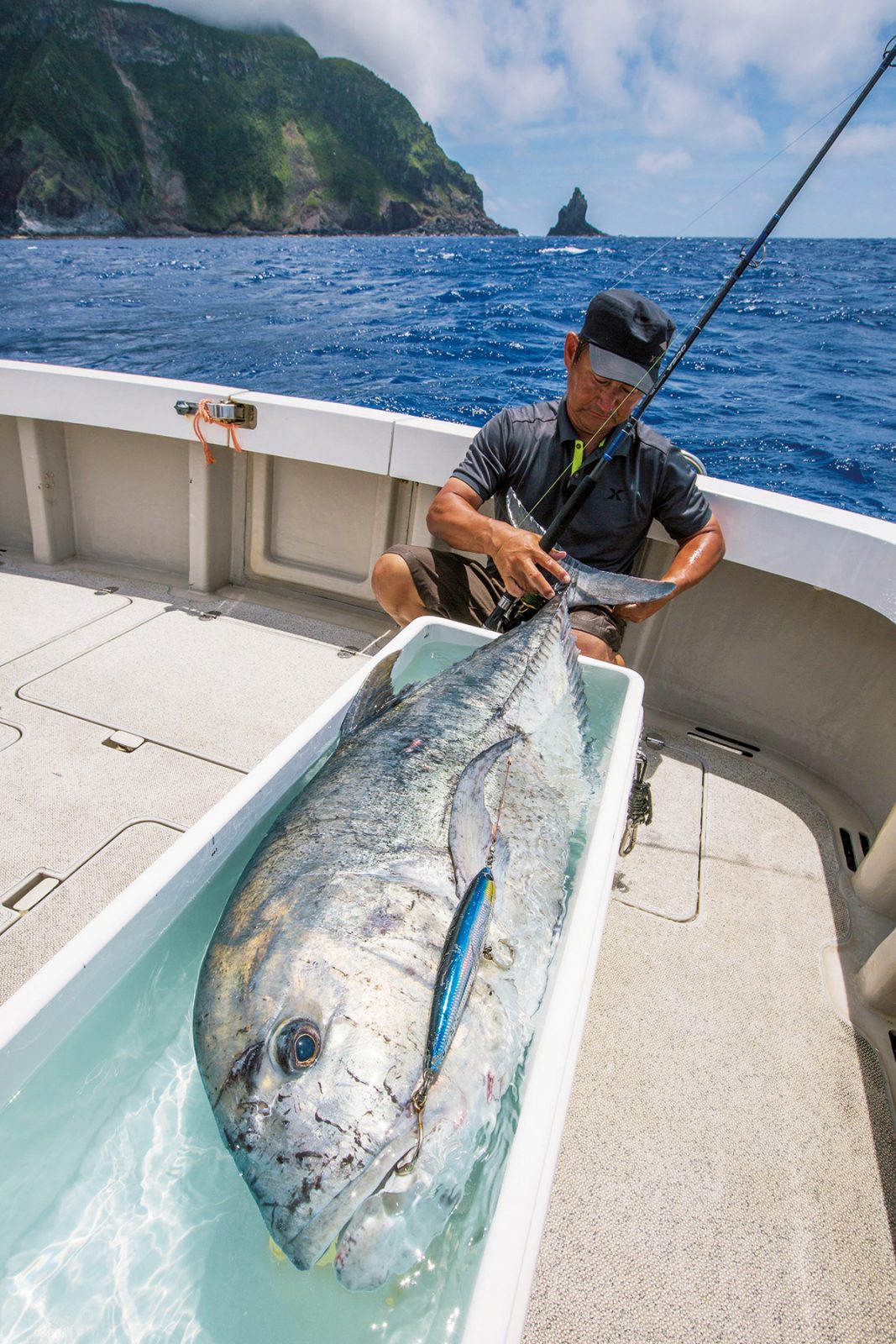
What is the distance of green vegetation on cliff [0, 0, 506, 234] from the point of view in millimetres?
65812

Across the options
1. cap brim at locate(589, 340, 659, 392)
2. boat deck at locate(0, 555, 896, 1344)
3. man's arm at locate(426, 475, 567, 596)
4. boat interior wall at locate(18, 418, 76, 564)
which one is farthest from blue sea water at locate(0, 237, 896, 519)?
boat interior wall at locate(18, 418, 76, 564)

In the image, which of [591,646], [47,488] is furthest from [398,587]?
[47,488]

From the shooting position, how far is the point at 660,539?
2.75 meters

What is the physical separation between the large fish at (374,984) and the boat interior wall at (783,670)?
1.66 meters

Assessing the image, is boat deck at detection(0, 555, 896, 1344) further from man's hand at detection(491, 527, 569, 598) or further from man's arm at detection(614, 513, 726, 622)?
man's hand at detection(491, 527, 569, 598)

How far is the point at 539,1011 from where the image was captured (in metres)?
1.10

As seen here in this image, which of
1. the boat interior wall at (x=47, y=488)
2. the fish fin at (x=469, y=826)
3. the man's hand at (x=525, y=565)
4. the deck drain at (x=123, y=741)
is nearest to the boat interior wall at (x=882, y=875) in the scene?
the man's hand at (x=525, y=565)

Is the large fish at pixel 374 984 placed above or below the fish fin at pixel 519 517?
below

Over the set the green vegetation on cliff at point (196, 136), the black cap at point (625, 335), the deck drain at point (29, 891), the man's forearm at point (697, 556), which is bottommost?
the deck drain at point (29, 891)

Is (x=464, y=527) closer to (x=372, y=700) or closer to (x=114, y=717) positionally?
(x=372, y=700)

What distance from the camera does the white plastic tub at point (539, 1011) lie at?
756mm

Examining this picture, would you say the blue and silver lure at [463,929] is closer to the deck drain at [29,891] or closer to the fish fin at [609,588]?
the fish fin at [609,588]

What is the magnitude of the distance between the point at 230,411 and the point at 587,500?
1.67 meters

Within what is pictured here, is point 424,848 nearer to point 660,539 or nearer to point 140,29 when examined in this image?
point 660,539
